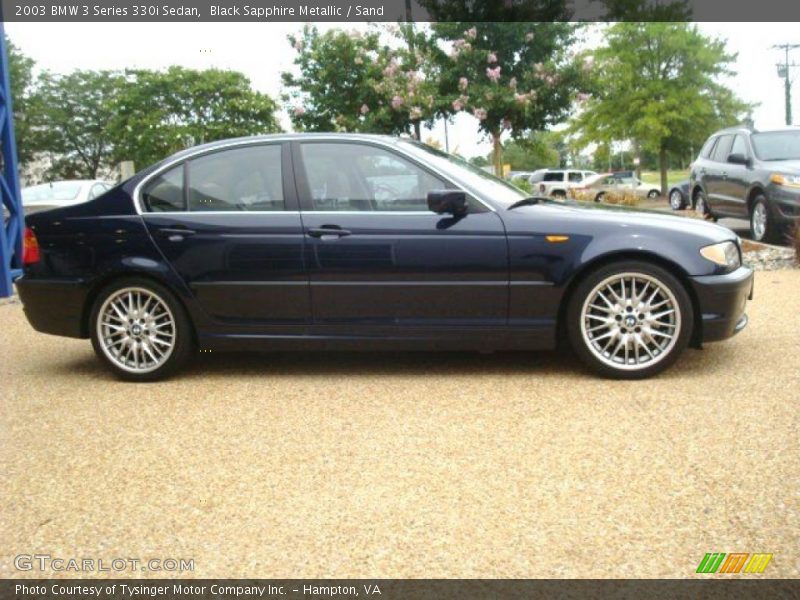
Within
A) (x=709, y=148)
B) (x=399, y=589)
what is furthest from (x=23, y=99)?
(x=399, y=589)

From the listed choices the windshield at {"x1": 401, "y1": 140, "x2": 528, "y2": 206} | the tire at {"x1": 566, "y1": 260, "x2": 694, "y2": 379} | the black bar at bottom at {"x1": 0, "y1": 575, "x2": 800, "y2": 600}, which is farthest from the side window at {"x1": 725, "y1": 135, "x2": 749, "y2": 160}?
the black bar at bottom at {"x1": 0, "y1": 575, "x2": 800, "y2": 600}

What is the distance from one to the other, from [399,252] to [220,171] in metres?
1.36

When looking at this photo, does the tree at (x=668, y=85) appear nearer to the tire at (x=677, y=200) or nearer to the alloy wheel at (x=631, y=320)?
the tire at (x=677, y=200)

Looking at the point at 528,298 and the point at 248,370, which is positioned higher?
the point at 528,298

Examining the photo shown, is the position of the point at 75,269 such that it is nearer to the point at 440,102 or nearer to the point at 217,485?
the point at 217,485

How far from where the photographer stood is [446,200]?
17.0 feet

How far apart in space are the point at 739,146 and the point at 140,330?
35.4 ft

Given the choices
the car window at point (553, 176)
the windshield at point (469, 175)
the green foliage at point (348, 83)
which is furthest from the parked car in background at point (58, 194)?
the car window at point (553, 176)

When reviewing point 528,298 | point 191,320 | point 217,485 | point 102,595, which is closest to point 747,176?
point 528,298

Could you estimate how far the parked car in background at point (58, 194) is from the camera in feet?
45.3

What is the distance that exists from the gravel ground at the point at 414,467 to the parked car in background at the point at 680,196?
13.2 m

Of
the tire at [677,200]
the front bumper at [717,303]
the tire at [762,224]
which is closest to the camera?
the front bumper at [717,303]

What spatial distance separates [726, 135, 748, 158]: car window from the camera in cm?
1298

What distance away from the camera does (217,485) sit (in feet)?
11.9
